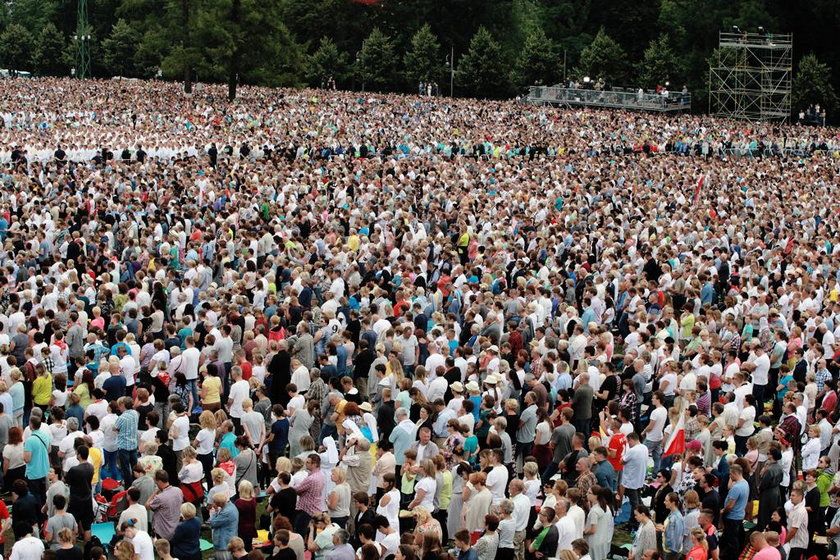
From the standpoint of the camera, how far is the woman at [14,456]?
12055 mm

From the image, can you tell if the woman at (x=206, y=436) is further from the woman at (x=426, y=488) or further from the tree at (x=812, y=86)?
the tree at (x=812, y=86)

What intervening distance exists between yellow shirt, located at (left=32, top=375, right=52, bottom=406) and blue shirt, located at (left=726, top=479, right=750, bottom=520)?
25.8 feet

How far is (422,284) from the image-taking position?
63.7 ft

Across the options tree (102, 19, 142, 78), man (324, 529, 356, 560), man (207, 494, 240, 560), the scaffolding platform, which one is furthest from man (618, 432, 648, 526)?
tree (102, 19, 142, 78)

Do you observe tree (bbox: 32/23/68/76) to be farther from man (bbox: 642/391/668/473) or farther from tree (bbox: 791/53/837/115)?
man (bbox: 642/391/668/473)

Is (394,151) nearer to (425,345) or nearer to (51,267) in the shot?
(51,267)

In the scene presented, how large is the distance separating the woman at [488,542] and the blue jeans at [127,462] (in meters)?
4.55

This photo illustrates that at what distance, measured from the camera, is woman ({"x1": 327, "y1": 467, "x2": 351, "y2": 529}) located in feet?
36.3

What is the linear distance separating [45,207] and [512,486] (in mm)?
16965

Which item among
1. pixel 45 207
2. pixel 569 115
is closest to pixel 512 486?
pixel 45 207

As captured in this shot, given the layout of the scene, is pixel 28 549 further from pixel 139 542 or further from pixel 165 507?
pixel 165 507

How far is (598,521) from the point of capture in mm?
10703

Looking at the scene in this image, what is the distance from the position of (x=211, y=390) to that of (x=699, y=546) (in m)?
6.50

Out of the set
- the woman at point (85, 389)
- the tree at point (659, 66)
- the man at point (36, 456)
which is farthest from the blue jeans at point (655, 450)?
the tree at point (659, 66)
